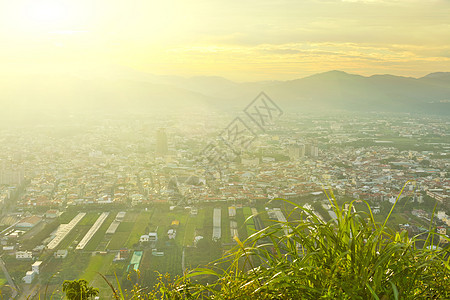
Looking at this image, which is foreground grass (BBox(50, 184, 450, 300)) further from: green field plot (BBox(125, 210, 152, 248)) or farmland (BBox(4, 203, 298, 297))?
green field plot (BBox(125, 210, 152, 248))

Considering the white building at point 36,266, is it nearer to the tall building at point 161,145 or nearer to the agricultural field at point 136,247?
the agricultural field at point 136,247

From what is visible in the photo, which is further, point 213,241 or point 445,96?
point 445,96

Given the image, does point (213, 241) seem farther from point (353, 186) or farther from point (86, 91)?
point (86, 91)

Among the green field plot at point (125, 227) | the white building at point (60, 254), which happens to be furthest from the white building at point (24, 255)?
the green field plot at point (125, 227)

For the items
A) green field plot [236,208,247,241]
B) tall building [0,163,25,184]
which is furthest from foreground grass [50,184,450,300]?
tall building [0,163,25,184]

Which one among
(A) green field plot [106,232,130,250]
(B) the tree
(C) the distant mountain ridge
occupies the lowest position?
(C) the distant mountain ridge

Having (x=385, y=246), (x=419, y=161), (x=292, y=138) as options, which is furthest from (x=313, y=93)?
(x=385, y=246)

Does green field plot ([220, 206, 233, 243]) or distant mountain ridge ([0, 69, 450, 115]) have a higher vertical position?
green field plot ([220, 206, 233, 243])

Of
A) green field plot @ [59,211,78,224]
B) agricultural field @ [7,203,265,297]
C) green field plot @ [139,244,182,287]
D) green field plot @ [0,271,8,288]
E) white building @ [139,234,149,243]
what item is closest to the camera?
green field plot @ [0,271,8,288]

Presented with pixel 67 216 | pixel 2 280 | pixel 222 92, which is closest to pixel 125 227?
pixel 67 216
